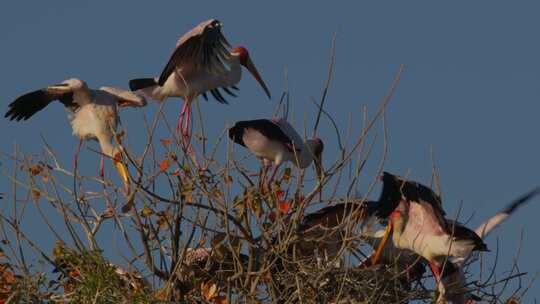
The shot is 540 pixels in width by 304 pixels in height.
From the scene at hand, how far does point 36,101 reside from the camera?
13.5 m

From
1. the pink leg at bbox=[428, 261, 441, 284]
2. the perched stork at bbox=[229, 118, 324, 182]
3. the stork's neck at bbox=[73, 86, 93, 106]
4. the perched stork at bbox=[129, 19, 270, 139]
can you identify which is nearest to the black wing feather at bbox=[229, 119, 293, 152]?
the perched stork at bbox=[229, 118, 324, 182]

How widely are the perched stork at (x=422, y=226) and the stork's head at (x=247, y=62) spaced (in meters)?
2.71

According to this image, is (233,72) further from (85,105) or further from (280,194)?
(280,194)

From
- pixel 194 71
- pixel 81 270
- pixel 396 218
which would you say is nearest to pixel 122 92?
pixel 194 71

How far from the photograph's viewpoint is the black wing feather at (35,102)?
44.2 feet

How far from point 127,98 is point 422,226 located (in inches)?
118

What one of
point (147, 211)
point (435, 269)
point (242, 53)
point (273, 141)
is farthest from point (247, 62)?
point (147, 211)

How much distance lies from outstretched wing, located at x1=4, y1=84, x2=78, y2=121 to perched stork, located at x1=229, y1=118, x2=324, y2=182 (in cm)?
175

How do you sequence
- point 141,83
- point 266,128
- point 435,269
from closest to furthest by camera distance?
point 435,269 < point 266,128 < point 141,83

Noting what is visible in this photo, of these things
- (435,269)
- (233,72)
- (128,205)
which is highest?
(233,72)

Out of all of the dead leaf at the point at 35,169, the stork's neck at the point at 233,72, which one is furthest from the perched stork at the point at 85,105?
the dead leaf at the point at 35,169

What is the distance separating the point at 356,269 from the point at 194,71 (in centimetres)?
393

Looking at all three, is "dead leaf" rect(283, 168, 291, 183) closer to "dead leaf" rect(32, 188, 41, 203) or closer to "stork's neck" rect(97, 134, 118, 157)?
"dead leaf" rect(32, 188, 41, 203)

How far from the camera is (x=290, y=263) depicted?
32.3 ft
